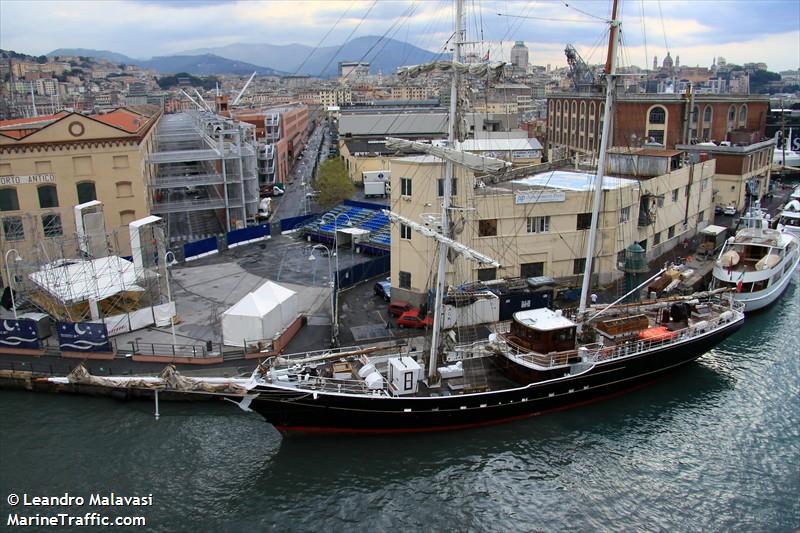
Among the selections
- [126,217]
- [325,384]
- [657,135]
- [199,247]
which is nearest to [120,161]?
[126,217]

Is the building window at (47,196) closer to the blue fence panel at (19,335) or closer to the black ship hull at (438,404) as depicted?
the blue fence panel at (19,335)

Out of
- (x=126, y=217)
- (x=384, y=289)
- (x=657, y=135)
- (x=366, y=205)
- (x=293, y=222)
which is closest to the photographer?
(x=384, y=289)

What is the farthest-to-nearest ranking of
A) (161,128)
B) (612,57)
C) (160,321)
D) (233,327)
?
(161,128), (160,321), (233,327), (612,57)

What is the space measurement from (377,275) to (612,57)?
770 inches

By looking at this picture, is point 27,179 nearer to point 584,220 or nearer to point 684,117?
point 584,220

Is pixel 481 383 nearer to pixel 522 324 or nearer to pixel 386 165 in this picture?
→ pixel 522 324

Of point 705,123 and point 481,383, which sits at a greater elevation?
point 705,123

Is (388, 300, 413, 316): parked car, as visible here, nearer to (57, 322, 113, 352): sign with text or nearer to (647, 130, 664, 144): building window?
(57, 322, 113, 352): sign with text

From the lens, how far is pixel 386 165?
237 ft

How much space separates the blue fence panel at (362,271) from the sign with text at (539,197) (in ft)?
33.4

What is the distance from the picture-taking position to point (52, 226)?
41.0m

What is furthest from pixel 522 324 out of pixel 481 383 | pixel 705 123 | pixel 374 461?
pixel 705 123

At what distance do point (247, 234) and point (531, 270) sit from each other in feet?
79.4

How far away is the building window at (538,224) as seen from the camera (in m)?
34.5
